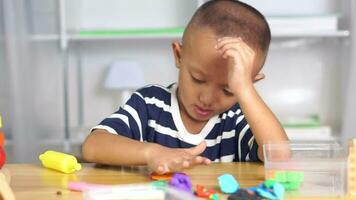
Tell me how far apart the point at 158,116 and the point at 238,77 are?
25cm

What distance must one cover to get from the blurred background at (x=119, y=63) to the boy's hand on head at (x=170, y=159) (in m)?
1.22

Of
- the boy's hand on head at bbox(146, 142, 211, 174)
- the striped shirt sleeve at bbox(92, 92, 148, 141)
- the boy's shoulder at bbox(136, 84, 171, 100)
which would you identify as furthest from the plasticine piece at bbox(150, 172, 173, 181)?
the boy's shoulder at bbox(136, 84, 171, 100)

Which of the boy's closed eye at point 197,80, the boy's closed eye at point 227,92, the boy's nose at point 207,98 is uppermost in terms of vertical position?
the boy's closed eye at point 197,80

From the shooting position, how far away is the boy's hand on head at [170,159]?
733mm

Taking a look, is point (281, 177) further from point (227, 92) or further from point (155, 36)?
point (155, 36)

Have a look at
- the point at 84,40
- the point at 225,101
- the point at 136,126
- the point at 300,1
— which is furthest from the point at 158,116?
the point at 300,1

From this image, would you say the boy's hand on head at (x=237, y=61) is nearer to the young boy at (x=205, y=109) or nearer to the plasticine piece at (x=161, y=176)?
the young boy at (x=205, y=109)

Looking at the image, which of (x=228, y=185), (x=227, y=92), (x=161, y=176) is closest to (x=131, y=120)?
(x=227, y=92)

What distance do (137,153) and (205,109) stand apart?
21 centimetres

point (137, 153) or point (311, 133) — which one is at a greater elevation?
point (137, 153)

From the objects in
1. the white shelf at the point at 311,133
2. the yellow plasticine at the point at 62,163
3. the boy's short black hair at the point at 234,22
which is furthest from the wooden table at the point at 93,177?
the white shelf at the point at 311,133

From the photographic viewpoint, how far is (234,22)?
92 cm

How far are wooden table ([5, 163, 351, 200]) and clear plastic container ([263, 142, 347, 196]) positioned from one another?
0.04 meters

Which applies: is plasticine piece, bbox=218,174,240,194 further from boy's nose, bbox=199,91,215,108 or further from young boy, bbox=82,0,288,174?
boy's nose, bbox=199,91,215,108
